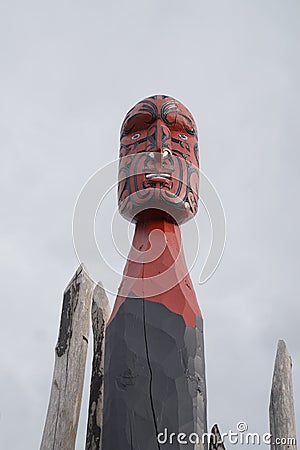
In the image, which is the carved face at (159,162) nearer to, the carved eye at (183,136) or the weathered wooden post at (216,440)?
the carved eye at (183,136)

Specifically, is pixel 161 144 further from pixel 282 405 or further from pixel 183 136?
pixel 282 405

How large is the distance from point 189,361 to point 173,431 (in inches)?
17.3

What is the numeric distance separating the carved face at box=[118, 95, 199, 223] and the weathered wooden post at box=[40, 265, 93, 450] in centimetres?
76

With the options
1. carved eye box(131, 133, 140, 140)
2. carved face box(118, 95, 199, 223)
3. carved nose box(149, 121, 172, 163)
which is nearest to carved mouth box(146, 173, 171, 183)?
carved face box(118, 95, 199, 223)

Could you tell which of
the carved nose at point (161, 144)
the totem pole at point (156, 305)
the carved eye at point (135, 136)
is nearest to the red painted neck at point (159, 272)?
the totem pole at point (156, 305)

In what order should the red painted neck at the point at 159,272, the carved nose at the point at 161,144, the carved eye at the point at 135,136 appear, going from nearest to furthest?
1. the red painted neck at the point at 159,272
2. the carved nose at the point at 161,144
3. the carved eye at the point at 135,136

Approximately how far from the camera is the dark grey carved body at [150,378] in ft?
10.7

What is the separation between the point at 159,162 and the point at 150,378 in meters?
1.63

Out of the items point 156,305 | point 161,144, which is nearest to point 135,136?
point 161,144

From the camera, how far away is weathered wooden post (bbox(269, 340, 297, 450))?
381cm

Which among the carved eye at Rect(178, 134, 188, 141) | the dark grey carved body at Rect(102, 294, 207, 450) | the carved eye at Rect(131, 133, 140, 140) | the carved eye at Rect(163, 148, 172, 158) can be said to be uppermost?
the carved eye at Rect(178, 134, 188, 141)

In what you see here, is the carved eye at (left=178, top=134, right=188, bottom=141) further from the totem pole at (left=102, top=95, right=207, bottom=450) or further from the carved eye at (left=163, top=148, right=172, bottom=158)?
the carved eye at (left=163, top=148, right=172, bottom=158)

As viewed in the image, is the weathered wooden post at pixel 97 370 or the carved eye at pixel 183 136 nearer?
the weathered wooden post at pixel 97 370

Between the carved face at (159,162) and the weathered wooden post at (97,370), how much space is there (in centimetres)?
75
